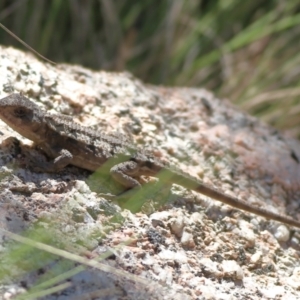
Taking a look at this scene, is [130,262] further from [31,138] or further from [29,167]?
[31,138]

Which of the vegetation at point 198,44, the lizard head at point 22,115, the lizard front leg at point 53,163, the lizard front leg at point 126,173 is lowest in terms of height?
the lizard front leg at point 53,163

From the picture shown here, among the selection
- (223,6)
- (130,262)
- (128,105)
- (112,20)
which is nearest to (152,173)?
(128,105)

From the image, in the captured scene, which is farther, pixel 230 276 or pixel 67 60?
pixel 67 60

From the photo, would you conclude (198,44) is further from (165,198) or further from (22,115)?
(22,115)

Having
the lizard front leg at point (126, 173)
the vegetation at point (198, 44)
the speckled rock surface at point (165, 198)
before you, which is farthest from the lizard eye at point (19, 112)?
the vegetation at point (198, 44)

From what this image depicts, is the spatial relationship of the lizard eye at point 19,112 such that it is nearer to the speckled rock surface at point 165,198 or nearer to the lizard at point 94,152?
the lizard at point 94,152

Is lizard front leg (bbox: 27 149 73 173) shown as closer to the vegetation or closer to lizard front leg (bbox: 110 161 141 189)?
lizard front leg (bbox: 110 161 141 189)
